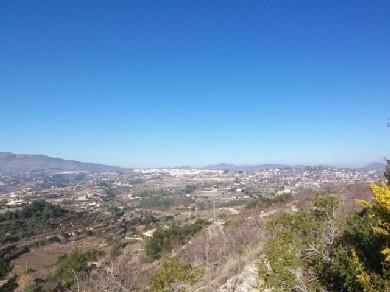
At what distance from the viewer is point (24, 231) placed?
75750 millimetres

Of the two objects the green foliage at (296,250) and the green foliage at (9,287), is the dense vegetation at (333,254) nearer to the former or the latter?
the green foliage at (296,250)

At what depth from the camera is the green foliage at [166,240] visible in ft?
148

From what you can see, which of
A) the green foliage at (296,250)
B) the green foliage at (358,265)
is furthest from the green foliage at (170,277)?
the green foliage at (358,265)

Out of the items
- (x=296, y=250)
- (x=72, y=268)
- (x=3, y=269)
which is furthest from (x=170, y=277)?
(x=3, y=269)

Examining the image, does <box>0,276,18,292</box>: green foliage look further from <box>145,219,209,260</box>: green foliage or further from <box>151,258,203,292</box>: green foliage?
<box>151,258,203,292</box>: green foliage

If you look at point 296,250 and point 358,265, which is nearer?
point 358,265

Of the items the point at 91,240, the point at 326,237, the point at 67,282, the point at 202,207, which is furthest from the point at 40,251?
the point at 326,237

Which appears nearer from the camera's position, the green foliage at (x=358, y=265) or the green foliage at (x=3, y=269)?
the green foliage at (x=358, y=265)

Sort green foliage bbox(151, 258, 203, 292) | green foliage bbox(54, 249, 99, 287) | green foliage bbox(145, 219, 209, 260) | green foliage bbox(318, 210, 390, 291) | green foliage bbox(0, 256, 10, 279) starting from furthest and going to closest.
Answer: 1. green foliage bbox(0, 256, 10, 279)
2. green foliage bbox(145, 219, 209, 260)
3. green foliage bbox(54, 249, 99, 287)
4. green foliage bbox(151, 258, 203, 292)
5. green foliage bbox(318, 210, 390, 291)

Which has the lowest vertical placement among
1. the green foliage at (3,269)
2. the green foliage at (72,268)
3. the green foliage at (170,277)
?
the green foliage at (3,269)

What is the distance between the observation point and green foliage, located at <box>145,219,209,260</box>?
45.1 metres

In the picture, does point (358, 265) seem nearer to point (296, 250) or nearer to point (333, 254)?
point (333, 254)

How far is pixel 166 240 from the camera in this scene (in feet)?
159

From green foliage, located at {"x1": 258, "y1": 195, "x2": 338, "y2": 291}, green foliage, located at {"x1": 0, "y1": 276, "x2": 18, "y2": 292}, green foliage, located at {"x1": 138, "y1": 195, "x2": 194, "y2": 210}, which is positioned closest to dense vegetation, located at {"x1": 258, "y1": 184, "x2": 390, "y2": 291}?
green foliage, located at {"x1": 258, "y1": 195, "x2": 338, "y2": 291}
